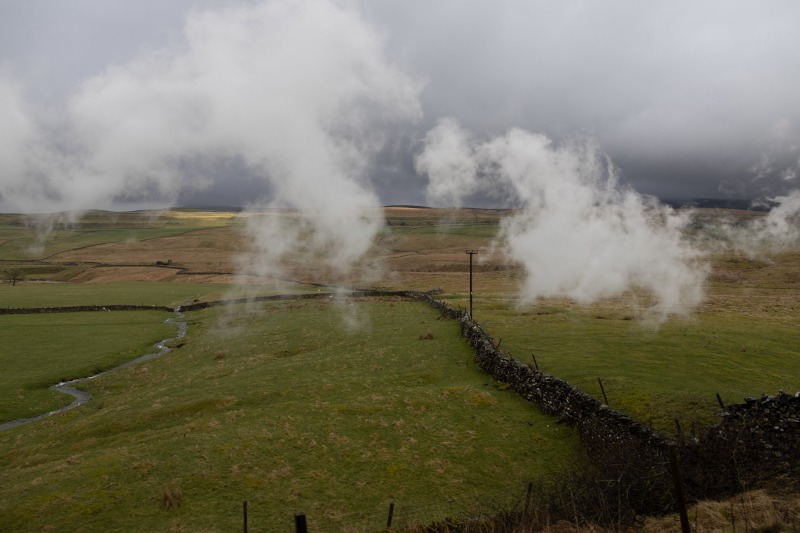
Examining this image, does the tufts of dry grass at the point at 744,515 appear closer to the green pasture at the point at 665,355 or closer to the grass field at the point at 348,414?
the grass field at the point at 348,414

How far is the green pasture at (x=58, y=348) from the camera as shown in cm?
3750

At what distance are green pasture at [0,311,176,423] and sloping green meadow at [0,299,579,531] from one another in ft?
14.4

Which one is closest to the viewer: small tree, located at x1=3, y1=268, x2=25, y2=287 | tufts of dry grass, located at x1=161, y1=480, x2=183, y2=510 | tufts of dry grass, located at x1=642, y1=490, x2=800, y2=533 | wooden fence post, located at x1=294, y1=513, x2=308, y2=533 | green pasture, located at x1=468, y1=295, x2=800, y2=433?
wooden fence post, located at x1=294, y1=513, x2=308, y2=533

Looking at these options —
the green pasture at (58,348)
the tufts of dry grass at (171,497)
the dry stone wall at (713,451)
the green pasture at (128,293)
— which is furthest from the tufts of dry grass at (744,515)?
the green pasture at (128,293)

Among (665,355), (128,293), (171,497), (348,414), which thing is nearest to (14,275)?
(128,293)

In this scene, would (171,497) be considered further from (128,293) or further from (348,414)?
(128,293)

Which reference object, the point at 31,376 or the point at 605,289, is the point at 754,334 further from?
the point at 31,376

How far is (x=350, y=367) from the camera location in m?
37.3

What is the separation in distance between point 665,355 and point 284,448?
84.2 ft

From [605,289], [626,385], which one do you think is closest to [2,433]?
[626,385]

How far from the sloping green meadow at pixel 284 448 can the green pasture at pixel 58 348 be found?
4376 millimetres

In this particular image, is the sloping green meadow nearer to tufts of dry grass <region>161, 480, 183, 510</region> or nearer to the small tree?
tufts of dry grass <region>161, 480, 183, 510</region>

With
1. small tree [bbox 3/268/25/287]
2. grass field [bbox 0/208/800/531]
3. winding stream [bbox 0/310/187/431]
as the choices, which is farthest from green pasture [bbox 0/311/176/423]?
small tree [bbox 3/268/25/287]

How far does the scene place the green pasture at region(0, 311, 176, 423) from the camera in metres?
37.5
